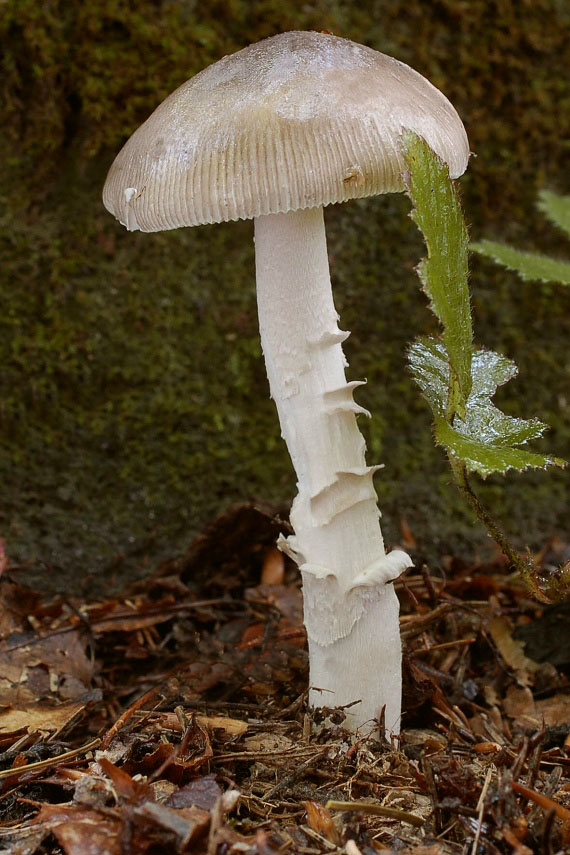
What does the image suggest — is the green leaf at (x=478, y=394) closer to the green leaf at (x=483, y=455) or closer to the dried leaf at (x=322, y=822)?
the green leaf at (x=483, y=455)

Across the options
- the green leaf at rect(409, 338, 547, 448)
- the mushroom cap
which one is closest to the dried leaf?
the green leaf at rect(409, 338, 547, 448)

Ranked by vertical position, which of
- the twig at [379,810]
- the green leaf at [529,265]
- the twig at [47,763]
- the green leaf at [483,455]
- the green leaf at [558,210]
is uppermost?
the green leaf at [558,210]

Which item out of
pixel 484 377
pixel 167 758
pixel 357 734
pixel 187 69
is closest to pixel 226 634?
pixel 357 734

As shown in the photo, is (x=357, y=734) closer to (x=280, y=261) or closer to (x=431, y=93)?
(x=280, y=261)

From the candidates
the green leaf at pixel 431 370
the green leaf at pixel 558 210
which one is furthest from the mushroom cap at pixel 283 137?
the green leaf at pixel 558 210

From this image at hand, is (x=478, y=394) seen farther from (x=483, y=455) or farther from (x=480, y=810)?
(x=480, y=810)

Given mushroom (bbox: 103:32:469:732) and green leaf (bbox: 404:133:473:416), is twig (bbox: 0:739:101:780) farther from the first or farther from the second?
green leaf (bbox: 404:133:473:416)

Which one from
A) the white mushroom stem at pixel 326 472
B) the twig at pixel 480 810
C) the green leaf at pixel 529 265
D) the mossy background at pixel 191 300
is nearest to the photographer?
the twig at pixel 480 810

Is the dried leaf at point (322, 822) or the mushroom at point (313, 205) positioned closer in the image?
the dried leaf at point (322, 822)
